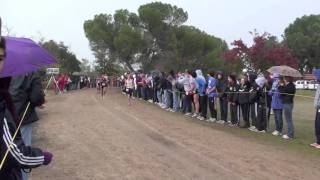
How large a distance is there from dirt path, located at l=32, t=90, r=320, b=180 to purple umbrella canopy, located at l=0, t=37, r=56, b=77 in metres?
4.72

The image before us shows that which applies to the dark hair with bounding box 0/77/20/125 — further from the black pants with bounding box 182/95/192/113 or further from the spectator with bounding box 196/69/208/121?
the black pants with bounding box 182/95/192/113

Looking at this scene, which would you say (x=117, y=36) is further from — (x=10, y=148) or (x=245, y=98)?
(x=10, y=148)

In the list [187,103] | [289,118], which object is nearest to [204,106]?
[187,103]

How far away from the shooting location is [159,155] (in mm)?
11383

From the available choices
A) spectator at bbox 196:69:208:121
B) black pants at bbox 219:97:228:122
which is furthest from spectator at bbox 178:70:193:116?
black pants at bbox 219:97:228:122

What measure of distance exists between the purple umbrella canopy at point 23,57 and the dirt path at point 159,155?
15.5ft

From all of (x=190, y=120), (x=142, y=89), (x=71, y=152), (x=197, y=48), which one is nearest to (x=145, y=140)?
(x=71, y=152)

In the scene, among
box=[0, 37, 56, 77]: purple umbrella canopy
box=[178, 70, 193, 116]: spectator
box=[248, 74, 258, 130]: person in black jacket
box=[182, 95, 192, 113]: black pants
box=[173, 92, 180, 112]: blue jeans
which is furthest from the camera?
box=[173, 92, 180, 112]: blue jeans

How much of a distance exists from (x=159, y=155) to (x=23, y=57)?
7286 mm

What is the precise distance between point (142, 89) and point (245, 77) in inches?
677

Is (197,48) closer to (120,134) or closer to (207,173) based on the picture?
(120,134)

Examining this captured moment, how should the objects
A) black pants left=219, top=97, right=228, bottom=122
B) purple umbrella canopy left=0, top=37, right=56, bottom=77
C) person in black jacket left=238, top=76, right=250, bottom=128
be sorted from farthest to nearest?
black pants left=219, top=97, right=228, bottom=122, person in black jacket left=238, top=76, right=250, bottom=128, purple umbrella canopy left=0, top=37, right=56, bottom=77

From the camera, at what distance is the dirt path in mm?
9531

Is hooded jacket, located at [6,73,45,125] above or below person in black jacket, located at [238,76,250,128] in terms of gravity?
above
